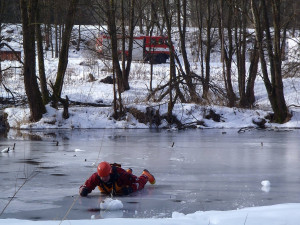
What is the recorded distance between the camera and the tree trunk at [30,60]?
858 inches

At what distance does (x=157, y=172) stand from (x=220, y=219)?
410cm

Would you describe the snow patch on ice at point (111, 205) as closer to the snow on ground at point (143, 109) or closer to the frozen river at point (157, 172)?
the frozen river at point (157, 172)

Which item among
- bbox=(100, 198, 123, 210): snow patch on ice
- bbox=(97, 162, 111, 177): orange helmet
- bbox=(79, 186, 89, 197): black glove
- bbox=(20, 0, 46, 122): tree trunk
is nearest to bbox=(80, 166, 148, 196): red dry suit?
bbox=(79, 186, 89, 197): black glove

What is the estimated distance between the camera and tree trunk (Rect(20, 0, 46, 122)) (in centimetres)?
2178

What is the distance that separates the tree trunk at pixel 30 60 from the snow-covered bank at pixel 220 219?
15765 mm

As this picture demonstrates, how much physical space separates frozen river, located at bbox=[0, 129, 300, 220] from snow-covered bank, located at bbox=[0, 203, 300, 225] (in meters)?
0.38

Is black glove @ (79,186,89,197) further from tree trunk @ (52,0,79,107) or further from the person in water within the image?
tree trunk @ (52,0,79,107)

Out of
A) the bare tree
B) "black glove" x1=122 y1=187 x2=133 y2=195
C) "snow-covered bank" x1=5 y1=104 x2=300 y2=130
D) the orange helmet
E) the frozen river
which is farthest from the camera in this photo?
the bare tree

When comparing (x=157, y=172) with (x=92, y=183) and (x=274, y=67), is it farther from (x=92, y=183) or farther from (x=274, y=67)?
(x=274, y=67)

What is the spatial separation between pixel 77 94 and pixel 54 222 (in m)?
22.0

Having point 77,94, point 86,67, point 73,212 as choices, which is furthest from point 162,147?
point 86,67

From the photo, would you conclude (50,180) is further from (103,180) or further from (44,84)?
(44,84)

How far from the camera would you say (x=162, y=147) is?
1514 centimetres

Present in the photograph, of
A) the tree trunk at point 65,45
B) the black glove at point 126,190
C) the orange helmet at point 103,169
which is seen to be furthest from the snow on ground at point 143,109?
the black glove at point 126,190
